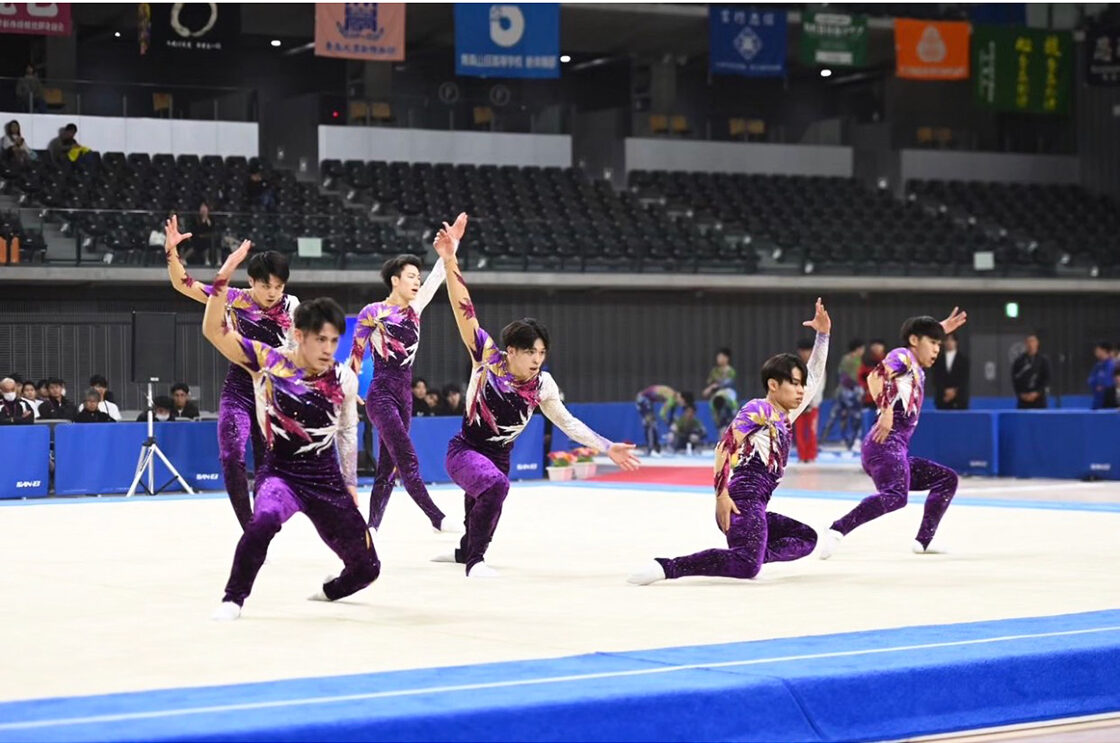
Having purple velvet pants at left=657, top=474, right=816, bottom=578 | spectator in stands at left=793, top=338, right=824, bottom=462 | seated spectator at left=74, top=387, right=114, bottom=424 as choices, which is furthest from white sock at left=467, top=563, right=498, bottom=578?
spectator in stands at left=793, top=338, right=824, bottom=462

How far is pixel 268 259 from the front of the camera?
356 inches

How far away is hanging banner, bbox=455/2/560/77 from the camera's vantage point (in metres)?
28.9

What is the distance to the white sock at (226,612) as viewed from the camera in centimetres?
708

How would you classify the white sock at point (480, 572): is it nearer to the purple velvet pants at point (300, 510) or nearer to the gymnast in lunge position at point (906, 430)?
the purple velvet pants at point (300, 510)

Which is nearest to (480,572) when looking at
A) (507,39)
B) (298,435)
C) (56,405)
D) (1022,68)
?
(298,435)

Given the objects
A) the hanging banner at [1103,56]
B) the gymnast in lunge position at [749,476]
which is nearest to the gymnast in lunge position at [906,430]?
the gymnast in lunge position at [749,476]

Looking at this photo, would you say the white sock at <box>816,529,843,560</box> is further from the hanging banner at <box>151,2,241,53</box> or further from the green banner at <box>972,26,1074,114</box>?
the green banner at <box>972,26,1074,114</box>

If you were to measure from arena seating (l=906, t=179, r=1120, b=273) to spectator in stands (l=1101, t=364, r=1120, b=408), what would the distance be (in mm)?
10018

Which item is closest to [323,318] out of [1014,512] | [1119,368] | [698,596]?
[698,596]

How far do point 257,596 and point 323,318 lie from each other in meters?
1.94

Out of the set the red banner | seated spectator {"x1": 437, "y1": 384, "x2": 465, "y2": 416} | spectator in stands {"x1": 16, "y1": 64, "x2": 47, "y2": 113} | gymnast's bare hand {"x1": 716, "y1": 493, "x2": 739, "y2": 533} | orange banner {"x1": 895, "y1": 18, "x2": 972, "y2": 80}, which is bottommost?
seated spectator {"x1": 437, "y1": 384, "x2": 465, "y2": 416}

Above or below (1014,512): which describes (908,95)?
above

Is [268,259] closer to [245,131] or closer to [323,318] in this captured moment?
[323,318]

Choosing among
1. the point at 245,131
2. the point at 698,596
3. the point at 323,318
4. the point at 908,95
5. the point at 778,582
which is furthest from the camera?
the point at 908,95
